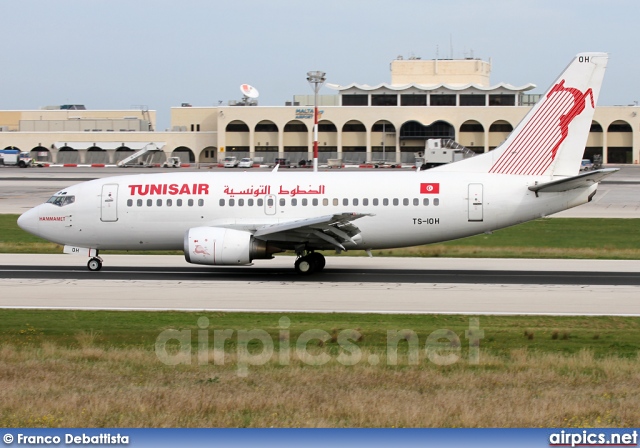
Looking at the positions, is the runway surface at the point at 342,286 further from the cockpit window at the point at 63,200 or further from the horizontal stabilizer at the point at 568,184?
the horizontal stabilizer at the point at 568,184

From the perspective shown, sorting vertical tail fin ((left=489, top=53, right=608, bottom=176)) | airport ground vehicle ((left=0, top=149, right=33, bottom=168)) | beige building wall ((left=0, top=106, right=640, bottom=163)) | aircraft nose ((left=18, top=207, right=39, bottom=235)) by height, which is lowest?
aircraft nose ((left=18, top=207, right=39, bottom=235))

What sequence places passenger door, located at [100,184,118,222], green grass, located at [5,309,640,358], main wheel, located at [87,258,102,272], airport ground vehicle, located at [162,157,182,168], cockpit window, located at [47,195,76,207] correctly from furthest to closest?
airport ground vehicle, located at [162,157,182,168]
cockpit window, located at [47,195,76,207]
main wheel, located at [87,258,102,272]
passenger door, located at [100,184,118,222]
green grass, located at [5,309,640,358]

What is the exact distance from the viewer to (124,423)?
12.7m

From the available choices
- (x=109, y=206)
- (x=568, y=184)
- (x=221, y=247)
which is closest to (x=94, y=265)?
(x=109, y=206)

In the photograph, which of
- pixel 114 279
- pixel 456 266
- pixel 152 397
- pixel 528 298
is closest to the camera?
pixel 152 397

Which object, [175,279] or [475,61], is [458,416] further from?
[475,61]

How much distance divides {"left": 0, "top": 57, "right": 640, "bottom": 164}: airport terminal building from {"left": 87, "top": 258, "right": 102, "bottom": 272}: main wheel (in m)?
91.8

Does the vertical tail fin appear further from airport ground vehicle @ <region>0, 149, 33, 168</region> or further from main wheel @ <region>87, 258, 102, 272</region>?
airport ground vehicle @ <region>0, 149, 33, 168</region>

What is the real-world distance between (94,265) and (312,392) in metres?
20.5

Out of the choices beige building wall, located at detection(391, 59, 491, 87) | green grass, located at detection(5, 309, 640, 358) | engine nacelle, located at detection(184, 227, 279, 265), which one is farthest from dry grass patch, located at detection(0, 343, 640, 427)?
beige building wall, located at detection(391, 59, 491, 87)

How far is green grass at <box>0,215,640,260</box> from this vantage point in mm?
39844

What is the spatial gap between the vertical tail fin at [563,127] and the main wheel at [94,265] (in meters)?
15.0

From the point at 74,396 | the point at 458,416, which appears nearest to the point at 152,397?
the point at 74,396

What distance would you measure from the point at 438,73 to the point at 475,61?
5.59 metres
